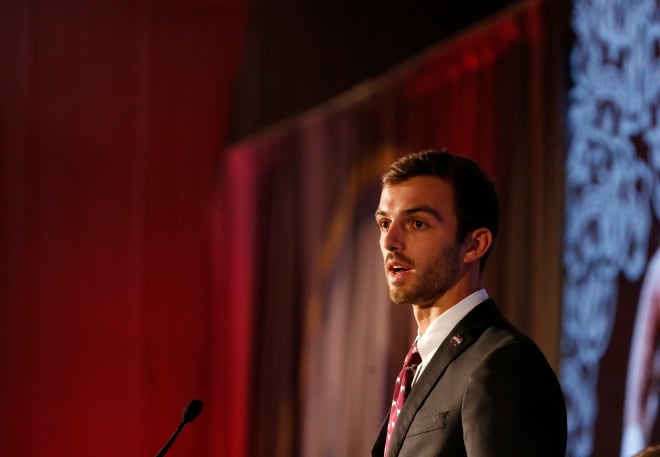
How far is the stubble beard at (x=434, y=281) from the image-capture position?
1.65 metres

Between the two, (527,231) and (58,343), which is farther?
(58,343)

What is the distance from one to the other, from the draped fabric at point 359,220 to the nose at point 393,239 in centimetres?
150

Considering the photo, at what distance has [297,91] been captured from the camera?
5.41 metres

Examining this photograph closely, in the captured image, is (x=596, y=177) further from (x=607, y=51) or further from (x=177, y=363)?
(x=177, y=363)

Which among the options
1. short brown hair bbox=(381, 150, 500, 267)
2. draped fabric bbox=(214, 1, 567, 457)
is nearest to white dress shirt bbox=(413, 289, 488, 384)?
short brown hair bbox=(381, 150, 500, 267)

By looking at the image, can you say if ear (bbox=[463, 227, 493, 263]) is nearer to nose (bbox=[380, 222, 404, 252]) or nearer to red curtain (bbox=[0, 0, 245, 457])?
nose (bbox=[380, 222, 404, 252])

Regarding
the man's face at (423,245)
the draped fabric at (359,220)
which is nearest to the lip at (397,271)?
the man's face at (423,245)

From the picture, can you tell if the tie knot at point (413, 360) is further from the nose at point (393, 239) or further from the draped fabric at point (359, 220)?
the draped fabric at point (359, 220)

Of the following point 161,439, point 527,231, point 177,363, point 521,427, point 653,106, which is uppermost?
point 653,106

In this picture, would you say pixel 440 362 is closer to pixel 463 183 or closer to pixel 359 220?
pixel 463 183

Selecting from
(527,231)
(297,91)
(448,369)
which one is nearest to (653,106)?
(527,231)

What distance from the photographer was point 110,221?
580 cm

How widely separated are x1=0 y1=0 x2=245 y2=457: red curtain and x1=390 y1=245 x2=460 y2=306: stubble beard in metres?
4.09

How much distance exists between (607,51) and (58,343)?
3891mm
